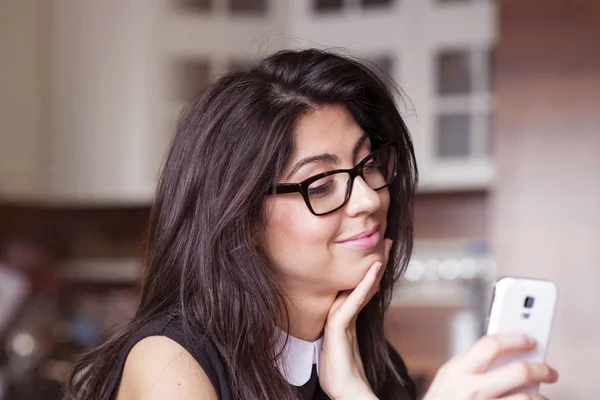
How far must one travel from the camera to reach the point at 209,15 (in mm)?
3576

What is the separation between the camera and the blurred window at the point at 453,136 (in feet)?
11.1

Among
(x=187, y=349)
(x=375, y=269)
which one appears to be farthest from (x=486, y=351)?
(x=187, y=349)

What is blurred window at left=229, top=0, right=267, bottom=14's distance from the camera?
362 centimetres

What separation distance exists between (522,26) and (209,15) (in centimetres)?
144

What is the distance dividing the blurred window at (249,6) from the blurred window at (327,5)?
0.21 meters

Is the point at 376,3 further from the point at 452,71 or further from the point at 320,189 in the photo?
the point at 320,189

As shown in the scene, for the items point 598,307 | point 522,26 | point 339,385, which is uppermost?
point 522,26

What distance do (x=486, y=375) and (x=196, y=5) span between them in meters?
2.94

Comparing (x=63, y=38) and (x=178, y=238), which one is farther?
(x=63, y=38)

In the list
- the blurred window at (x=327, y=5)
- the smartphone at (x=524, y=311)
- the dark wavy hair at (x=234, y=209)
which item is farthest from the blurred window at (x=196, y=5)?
the smartphone at (x=524, y=311)

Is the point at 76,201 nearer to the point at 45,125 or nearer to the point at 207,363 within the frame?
the point at 45,125

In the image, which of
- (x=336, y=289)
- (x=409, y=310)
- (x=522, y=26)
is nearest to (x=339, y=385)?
(x=336, y=289)

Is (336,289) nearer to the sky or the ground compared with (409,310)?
nearer to the sky

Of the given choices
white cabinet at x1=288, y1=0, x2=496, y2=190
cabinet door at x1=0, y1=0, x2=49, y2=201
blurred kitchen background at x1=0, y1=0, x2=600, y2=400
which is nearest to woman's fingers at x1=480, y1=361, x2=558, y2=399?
blurred kitchen background at x1=0, y1=0, x2=600, y2=400
